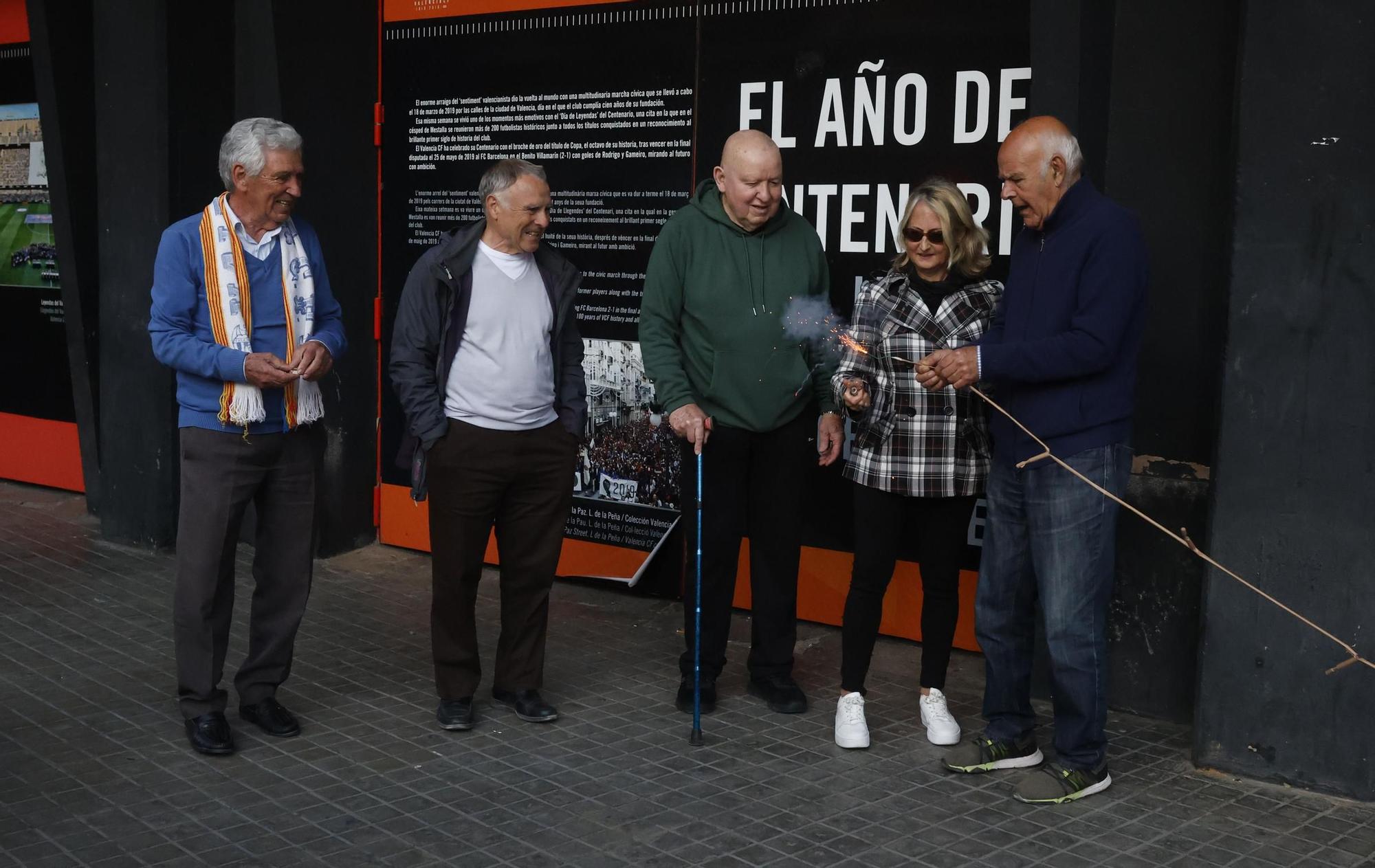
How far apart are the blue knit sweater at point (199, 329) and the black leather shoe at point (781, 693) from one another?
77.4 inches

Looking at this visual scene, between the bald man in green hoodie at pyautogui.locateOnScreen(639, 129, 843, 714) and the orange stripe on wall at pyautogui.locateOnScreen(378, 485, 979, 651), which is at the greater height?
the bald man in green hoodie at pyautogui.locateOnScreen(639, 129, 843, 714)

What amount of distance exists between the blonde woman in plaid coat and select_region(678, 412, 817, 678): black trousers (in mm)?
294

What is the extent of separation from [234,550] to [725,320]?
72.6 inches

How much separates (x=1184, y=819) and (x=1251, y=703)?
514mm

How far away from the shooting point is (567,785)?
4.44m

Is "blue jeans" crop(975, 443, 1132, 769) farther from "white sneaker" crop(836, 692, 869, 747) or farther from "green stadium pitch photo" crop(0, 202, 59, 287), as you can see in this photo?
"green stadium pitch photo" crop(0, 202, 59, 287)

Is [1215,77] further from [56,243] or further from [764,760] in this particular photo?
[56,243]

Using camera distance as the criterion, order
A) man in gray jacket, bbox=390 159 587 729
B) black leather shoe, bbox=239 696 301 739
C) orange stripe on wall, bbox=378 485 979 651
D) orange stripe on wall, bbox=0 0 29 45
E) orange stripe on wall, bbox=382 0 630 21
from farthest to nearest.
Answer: orange stripe on wall, bbox=0 0 29 45
orange stripe on wall, bbox=382 0 630 21
orange stripe on wall, bbox=378 485 979 651
black leather shoe, bbox=239 696 301 739
man in gray jacket, bbox=390 159 587 729

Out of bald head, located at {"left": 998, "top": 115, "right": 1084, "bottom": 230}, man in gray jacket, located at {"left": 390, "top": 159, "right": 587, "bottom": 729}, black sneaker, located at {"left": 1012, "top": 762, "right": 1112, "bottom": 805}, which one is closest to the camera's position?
bald head, located at {"left": 998, "top": 115, "right": 1084, "bottom": 230}

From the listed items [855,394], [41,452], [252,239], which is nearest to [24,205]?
[41,452]

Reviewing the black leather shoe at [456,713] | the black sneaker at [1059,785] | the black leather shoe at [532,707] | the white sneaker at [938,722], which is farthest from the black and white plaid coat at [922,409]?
the black leather shoe at [456,713]

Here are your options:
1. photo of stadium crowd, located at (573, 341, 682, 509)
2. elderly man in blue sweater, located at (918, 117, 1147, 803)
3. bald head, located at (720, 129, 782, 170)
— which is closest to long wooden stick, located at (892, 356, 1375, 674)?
elderly man in blue sweater, located at (918, 117, 1147, 803)

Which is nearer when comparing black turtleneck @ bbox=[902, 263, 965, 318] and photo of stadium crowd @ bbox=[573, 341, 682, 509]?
black turtleneck @ bbox=[902, 263, 965, 318]

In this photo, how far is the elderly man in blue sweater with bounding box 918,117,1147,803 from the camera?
4.14 meters
